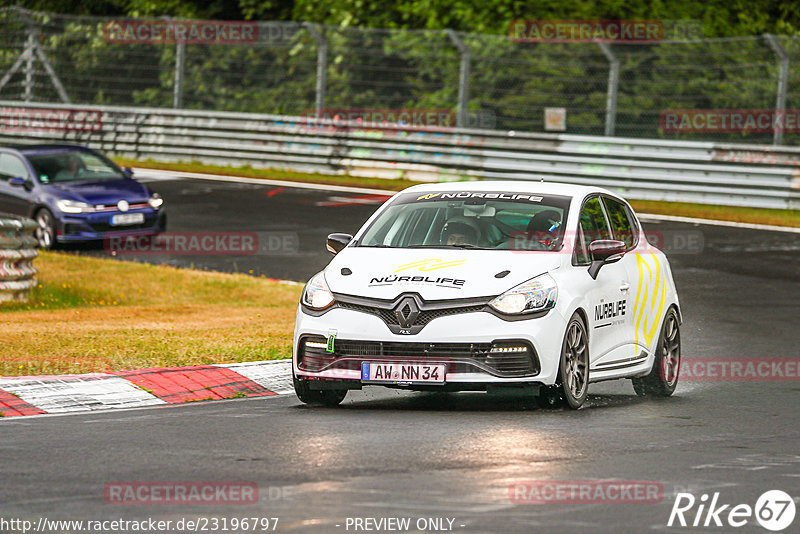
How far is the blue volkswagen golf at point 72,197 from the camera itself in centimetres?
2288

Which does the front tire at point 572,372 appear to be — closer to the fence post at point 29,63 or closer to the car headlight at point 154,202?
the car headlight at point 154,202

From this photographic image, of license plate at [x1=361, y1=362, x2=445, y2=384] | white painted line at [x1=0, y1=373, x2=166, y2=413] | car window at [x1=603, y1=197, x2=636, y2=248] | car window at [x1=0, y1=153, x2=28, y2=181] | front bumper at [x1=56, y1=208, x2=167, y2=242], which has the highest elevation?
car window at [x1=603, y1=197, x2=636, y2=248]

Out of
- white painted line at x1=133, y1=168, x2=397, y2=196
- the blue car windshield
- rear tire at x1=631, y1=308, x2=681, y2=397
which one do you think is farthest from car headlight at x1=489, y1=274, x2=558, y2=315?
white painted line at x1=133, y1=168, x2=397, y2=196

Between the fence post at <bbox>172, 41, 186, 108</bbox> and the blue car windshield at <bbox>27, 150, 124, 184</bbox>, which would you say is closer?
the blue car windshield at <bbox>27, 150, 124, 184</bbox>

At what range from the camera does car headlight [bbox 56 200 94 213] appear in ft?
75.0

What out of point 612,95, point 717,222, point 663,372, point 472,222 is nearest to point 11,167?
point 612,95

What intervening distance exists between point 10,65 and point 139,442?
30.0 meters

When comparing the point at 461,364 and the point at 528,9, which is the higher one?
the point at 528,9

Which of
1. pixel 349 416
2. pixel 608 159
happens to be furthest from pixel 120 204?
pixel 349 416

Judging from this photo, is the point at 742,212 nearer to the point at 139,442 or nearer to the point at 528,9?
the point at 528,9

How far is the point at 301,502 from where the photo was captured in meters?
7.34

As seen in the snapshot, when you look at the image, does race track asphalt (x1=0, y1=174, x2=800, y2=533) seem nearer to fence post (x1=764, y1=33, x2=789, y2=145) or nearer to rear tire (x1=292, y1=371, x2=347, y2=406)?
rear tire (x1=292, y1=371, x2=347, y2=406)

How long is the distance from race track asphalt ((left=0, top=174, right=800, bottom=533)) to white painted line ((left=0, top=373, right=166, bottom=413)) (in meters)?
0.31

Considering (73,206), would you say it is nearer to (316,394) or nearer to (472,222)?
(472,222)
